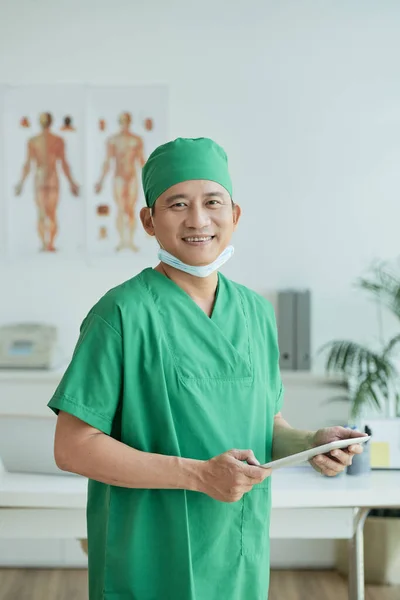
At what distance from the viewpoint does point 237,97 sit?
3955mm

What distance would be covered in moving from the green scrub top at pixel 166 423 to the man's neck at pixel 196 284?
0.09 feet

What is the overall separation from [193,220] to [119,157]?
269 centimetres

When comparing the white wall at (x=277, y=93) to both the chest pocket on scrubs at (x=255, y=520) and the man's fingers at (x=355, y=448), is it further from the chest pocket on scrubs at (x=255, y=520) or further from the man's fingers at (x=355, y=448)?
the man's fingers at (x=355, y=448)

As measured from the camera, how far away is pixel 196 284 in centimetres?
154

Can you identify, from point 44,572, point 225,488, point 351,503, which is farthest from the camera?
point 44,572

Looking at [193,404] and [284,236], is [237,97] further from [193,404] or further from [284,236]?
[193,404]

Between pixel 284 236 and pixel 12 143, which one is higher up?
pixel 12 143

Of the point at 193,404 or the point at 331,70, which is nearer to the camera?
the point at 193,404

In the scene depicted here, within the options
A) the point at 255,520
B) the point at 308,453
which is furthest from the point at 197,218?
the point at 255,520

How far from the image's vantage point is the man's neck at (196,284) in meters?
1.53

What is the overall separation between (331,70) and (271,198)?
70 cm

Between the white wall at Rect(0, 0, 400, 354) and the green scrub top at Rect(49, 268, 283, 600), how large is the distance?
8.31ft

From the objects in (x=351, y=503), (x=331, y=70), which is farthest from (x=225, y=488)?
(x=331, y=70)

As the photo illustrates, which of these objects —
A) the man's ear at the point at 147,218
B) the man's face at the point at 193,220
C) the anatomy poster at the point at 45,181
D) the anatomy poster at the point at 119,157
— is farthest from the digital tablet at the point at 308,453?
the anatomy poster at the point at 45,181
